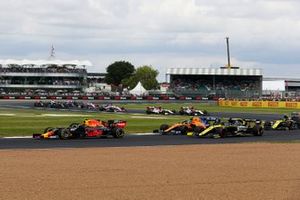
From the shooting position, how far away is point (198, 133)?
3431 cm

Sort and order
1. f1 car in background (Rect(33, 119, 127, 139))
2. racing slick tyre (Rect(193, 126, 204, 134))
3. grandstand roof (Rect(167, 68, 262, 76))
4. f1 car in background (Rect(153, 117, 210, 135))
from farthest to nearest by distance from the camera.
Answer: grandstand roof (Rect(167, 68, 262, 76))
f1 car in background (Rect(153, 117, 210, 135))
racing slick tyre (Rect(193, 126, 204, 134))
f1 car in background (Rect(33, 119, 127, 139))

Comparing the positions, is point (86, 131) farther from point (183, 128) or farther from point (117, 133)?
point (183, 128)

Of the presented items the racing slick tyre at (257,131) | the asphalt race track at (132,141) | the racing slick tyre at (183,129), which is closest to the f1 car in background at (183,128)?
the racing slick tyre at (183,129)

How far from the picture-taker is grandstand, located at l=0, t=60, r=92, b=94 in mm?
176000

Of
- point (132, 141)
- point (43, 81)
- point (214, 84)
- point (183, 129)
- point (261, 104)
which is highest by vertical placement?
point (43, 81)

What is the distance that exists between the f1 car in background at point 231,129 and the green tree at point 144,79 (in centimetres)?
15469

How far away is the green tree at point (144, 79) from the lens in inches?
7520

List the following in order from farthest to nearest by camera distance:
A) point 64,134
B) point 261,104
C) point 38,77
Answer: point 38,77 → point 261,104 → point 64,134

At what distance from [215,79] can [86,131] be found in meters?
117

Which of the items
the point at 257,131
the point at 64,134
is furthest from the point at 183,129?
the point at 64,134

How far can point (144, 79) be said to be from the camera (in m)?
192

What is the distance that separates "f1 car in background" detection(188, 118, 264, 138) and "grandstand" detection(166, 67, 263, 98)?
101565 millimetres

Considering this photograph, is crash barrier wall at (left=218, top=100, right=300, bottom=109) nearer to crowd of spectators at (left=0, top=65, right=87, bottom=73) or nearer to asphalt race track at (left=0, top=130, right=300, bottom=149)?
asphalt race track at (left=0, top=130, right=300, bottom=149)

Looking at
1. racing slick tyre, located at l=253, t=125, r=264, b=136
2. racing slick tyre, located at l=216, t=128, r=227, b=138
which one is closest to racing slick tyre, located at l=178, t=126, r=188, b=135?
racing slick tyre, located at l=216, t=128, r=227, b=138
